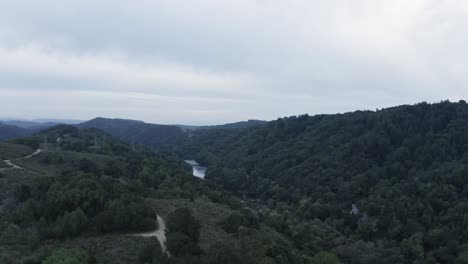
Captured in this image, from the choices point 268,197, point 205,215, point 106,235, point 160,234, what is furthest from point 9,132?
point 160,234

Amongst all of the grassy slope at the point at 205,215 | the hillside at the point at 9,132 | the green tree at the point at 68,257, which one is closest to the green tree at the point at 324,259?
the grassy slope at the point at 205,215

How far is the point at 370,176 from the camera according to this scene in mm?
82125

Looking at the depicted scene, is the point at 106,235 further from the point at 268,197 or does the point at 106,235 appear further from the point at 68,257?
the point at 268,197

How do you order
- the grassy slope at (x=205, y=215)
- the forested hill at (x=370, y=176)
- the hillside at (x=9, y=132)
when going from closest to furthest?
the grassy slope at (x=205, y=215) < the forested hill at (x=370, y=176) < the hillside at (x=9, y=132)

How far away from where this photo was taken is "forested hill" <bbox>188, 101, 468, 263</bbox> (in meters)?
55.9

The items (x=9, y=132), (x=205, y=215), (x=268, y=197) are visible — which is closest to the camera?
(x=205, y=215)

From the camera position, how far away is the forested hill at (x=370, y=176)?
55.9m

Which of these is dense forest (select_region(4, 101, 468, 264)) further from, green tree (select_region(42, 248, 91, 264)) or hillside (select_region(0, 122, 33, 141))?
hillside (select_region(0, 122, 33, 141))

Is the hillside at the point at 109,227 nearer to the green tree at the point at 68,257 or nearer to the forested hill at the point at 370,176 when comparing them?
the green tree at the point at 68,257

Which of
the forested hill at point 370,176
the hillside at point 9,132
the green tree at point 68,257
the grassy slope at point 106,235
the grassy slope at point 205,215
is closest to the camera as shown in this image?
the green tree at point 68,257

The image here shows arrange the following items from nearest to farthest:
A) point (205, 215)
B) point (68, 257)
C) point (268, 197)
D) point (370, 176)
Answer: point (68, 257) < point (205, 215) < point (370, 176) < point (268, 197)

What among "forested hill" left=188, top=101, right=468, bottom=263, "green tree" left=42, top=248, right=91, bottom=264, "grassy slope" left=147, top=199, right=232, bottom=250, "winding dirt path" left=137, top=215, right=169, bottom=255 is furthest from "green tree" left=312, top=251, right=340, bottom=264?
"green tree" left=42, top=248, right=91, bottom=264

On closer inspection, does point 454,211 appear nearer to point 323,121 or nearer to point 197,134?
point 323,121

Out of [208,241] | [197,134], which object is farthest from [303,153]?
[197,134]
